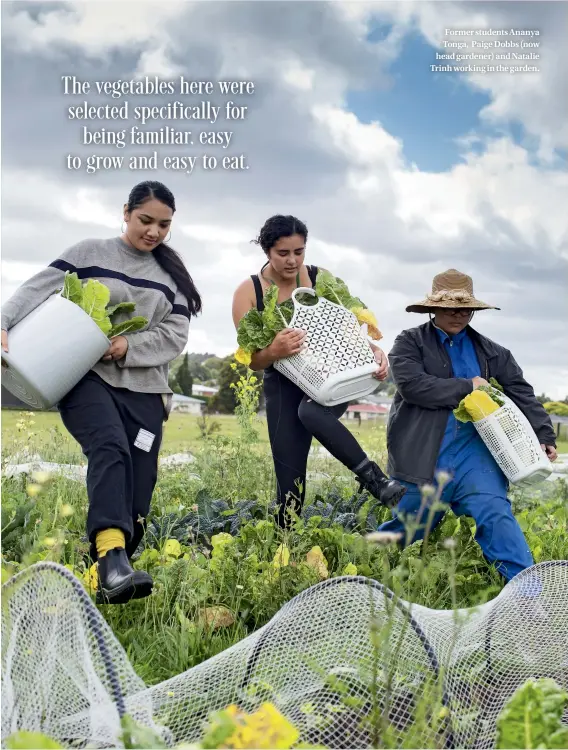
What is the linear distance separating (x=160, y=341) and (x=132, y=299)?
0.73 ft

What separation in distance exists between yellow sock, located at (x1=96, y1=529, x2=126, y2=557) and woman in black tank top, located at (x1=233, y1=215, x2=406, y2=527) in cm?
100

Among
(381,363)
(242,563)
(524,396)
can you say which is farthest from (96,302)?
(524,396)

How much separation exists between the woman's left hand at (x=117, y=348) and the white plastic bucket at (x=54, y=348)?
44 mm

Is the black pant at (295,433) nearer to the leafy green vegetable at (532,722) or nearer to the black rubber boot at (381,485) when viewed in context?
the black rubber boot at (381,485)

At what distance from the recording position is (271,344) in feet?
12.6

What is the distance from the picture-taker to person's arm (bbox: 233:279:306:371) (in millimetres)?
3779

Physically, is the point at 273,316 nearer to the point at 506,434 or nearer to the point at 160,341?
the point at 160,341

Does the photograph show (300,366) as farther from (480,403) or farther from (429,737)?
(429,737)

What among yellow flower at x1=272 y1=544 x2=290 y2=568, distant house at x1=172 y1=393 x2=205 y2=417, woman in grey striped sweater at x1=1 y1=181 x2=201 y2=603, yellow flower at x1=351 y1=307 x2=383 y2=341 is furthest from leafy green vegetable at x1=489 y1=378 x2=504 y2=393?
distant house at x1=172 y1=393 x2=205 y2=417

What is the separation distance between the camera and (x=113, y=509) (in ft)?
10.0

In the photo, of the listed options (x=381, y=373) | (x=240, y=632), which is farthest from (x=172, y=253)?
(x=240, y=632)

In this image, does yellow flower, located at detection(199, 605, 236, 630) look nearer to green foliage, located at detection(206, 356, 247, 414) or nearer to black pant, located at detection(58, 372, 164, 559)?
black pant, located at detection(58, 372, 164, 559)

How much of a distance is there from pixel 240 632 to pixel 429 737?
101 centimetres

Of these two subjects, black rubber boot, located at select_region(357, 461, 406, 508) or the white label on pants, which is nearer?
the white label on pants
